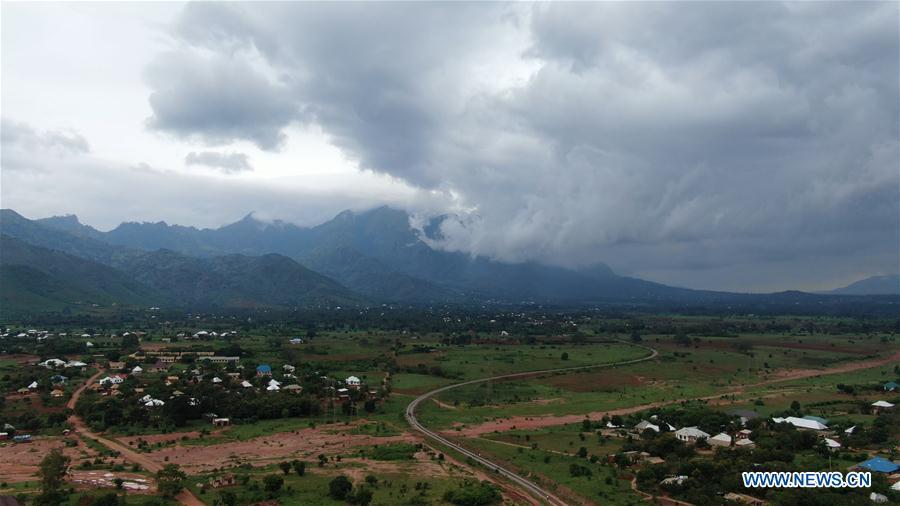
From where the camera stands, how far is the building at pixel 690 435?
5462cm

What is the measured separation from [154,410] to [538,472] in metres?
48.1

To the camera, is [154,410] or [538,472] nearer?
[538,472]

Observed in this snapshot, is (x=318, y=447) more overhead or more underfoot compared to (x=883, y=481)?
more underfoot

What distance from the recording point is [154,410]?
2783 inches

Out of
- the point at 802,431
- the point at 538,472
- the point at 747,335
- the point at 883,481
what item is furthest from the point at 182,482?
the point at 747,335

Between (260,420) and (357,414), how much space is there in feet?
37.8

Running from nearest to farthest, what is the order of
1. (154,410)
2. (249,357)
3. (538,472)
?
(538,472)
(154,410)
(249,357)

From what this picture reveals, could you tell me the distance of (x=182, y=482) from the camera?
141 feet

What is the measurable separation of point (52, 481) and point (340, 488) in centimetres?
1844

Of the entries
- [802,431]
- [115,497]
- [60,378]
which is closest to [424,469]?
[115,497]

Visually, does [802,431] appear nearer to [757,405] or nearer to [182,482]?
[757,405]

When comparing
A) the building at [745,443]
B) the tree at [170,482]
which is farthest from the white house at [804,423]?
the tree at [170,482]

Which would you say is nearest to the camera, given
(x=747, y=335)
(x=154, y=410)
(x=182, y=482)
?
(x=182, y=482)

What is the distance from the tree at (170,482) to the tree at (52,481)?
5.72m
